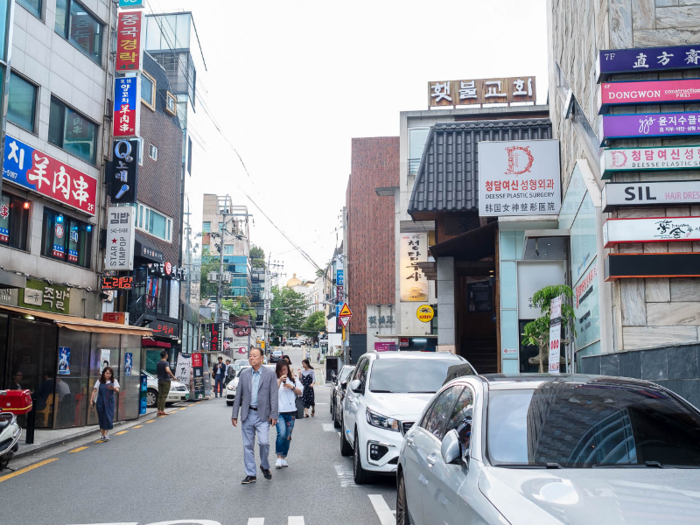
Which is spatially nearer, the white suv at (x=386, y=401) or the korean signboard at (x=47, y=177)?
the white suv at (x=386, y=401)

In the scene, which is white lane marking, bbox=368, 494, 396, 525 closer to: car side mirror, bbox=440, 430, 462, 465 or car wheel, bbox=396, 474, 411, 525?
car wheel, bbox=396, 474, 411, 525

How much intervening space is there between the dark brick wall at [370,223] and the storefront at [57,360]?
3526 centimetres

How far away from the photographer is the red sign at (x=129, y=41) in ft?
79.6

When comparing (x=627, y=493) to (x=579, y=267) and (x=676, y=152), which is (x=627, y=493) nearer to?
(x=676, y=152)

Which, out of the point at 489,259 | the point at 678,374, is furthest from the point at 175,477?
the point at 489,259

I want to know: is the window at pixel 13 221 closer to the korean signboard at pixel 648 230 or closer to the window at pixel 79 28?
the window at pixel 79 28

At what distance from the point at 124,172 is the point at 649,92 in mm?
16837

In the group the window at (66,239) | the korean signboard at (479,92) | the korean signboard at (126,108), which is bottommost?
the window at (66,239)

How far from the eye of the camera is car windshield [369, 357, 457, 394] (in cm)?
1044

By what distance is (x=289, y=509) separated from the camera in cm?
800

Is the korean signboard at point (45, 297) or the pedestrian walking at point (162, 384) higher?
the korean signboard at point (45, 297)

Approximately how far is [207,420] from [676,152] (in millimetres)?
14018

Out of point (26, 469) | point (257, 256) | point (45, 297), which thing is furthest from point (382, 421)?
point (257, 256)

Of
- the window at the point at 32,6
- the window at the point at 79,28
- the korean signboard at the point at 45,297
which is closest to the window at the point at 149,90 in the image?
the window at the point at 79,28
